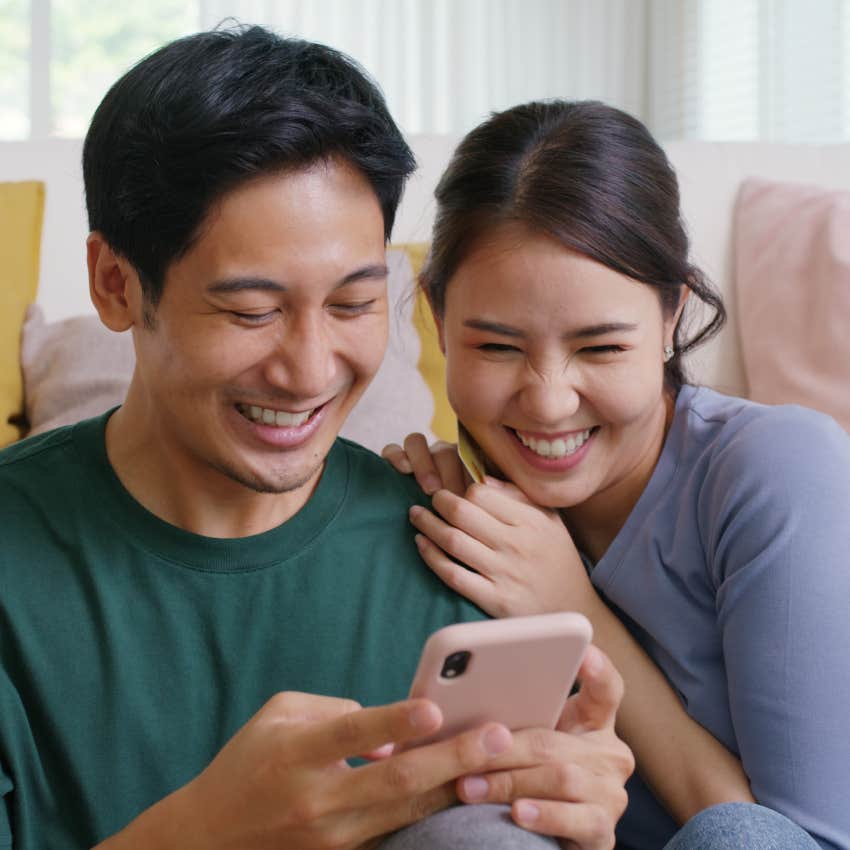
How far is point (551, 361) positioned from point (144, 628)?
0.50 m

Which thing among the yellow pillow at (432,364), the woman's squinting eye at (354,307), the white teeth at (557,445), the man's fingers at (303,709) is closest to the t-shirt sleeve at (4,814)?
the man's fingers at (303,709)

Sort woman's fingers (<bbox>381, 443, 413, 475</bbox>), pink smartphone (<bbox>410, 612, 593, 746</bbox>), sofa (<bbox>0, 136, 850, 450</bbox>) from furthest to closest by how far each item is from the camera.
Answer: sofa (<bbox>0, 136, 850, 450</bbox>), woman's fingers (<bbox>381, 443, 413, 475</bbox>), pink smartphone (<bbox>410, 612, 593, 746</bbox>)

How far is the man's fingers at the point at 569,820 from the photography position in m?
0.95

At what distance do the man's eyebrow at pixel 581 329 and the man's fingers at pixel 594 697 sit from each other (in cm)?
38

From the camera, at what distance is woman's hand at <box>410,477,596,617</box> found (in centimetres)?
125

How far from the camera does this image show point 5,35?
14.5 feet

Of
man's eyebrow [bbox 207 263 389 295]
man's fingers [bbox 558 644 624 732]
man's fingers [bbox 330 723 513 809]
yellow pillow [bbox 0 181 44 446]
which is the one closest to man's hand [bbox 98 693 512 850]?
man's fingers [bbox 330 723 513 809]

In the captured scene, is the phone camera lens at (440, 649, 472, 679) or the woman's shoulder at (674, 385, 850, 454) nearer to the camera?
the phone camera lens at (440, 649, 472, 679)

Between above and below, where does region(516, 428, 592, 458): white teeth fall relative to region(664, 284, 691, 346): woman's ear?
below

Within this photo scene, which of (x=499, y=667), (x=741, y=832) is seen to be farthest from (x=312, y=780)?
(x=741, y=832)

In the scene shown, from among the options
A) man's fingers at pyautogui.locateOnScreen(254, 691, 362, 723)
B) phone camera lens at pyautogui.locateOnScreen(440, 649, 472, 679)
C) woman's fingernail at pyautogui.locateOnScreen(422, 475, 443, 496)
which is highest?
phone camera lens at pyautogui.locateOnScreen(440, 649, 472, 679)

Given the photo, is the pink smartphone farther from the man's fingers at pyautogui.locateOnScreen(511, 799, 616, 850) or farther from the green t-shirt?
the green t-shirt

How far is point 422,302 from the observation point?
6.72ft

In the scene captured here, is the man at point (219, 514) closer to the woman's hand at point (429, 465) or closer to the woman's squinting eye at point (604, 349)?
the woman's hand at point (429, 465)
